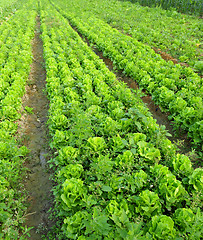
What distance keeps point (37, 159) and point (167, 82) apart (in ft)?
15.1

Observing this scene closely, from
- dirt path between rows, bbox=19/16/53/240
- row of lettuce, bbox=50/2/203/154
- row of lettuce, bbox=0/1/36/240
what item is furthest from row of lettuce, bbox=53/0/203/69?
row of lettuce, bbox=0/1/36/240

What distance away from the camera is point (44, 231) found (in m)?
3.13

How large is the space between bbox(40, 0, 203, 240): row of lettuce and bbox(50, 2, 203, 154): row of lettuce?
3.55 feet

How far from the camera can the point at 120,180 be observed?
2.94m

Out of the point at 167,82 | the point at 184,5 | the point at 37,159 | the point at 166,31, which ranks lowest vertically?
the point at 37,159

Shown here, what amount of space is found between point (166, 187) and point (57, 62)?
275 inches

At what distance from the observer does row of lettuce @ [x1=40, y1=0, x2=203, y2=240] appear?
2.33m

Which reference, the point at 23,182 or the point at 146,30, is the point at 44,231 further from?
the point at 146,30

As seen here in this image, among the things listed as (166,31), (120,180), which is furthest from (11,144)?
(166,31)

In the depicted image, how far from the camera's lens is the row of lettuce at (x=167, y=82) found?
4.54m

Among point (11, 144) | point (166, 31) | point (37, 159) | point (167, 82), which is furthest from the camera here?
point (166, 31)

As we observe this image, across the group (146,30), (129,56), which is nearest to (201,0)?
(146,30)

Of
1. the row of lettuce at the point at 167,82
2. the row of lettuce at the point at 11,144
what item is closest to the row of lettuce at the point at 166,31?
the row of lettuce at the point at 167,82

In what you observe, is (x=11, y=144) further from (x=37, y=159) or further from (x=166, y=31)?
(x=166, y=31)
